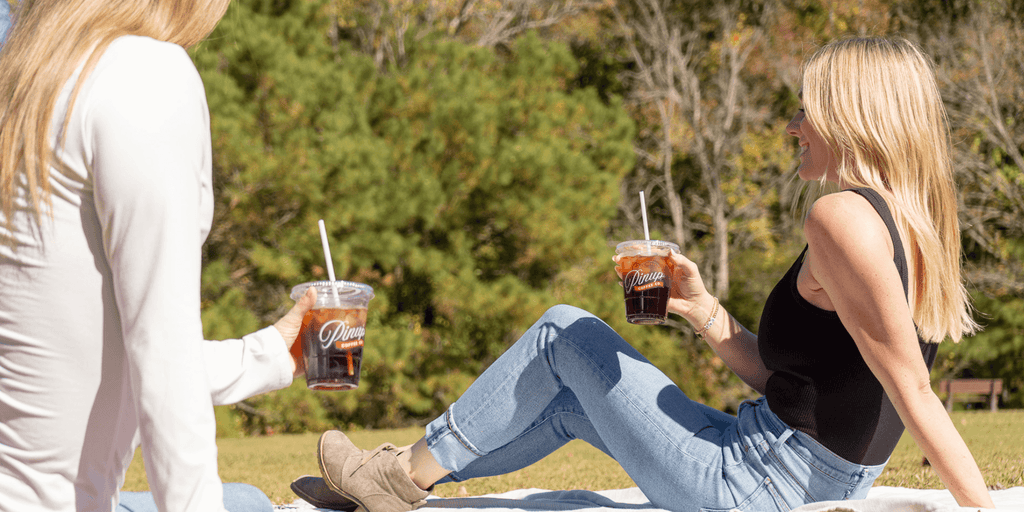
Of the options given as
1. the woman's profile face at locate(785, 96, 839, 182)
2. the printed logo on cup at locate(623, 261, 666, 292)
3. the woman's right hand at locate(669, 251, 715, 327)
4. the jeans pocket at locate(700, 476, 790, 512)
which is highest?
the woman's profile face at locate(785, 96, 839, 182)

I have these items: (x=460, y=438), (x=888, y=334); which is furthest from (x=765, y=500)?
(x=460, y=438)

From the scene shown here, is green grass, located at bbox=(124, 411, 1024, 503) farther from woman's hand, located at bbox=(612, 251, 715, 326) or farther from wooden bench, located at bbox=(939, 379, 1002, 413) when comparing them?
wooden bench, located at bbox=(939, 379, 1002, 413)

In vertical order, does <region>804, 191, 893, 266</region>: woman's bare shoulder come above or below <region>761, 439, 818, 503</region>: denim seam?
above

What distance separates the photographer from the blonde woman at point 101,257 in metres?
1.12

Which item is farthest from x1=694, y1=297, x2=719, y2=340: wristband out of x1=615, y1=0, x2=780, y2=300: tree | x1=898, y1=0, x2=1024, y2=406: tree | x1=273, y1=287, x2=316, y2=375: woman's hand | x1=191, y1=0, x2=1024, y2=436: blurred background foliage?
x1=615, y1=0, x2=780, y2=300: tree

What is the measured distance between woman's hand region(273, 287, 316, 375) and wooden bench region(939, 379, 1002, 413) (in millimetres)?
13250

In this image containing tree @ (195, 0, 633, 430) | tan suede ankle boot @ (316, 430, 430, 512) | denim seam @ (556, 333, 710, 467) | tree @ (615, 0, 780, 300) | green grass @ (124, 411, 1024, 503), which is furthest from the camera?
tree @ (615, 0, 780, 300)

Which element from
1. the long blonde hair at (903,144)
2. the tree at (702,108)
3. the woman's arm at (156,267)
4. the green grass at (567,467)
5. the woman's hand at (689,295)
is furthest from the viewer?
the tree at (702,108)

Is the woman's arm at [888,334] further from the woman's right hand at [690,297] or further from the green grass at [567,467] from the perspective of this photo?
the green grass at [567,467]

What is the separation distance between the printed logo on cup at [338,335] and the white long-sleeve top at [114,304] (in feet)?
2.06

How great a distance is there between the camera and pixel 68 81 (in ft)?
3.90

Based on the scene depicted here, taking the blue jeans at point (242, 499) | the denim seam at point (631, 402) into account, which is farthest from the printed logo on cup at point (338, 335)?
the denim seam at point (631, 402)

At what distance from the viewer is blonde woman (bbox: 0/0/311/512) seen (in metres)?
1.12

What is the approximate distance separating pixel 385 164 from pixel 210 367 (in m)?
10.1
